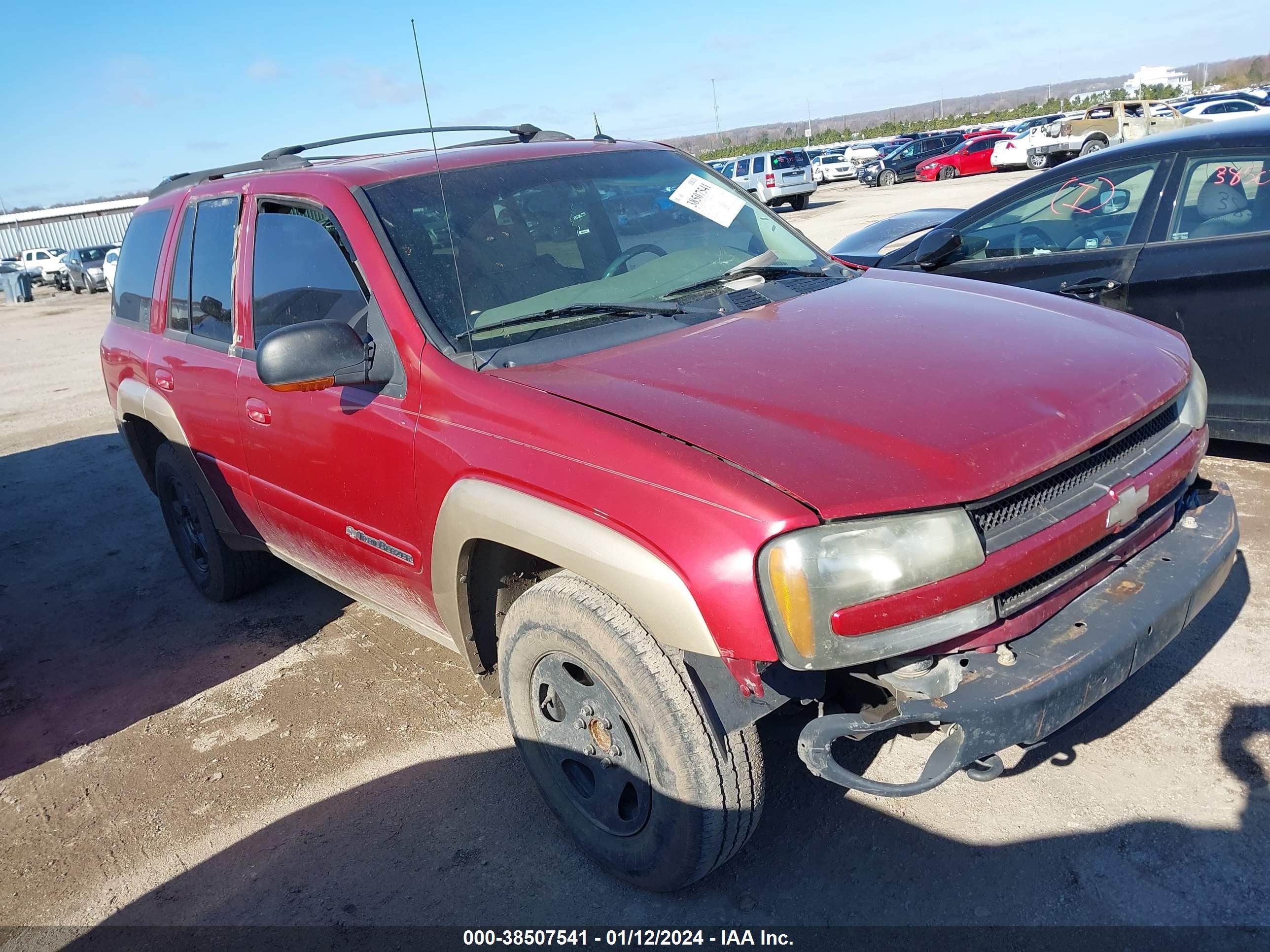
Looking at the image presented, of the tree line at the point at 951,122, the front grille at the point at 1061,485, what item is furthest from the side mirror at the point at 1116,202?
the tree line at the point at 951,122

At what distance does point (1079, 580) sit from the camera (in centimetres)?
234

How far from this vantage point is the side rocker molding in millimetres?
4230

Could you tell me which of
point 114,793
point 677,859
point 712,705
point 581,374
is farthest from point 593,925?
point 114,793

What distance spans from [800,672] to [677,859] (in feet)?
1.92

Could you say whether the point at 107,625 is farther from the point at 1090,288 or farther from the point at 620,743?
the point at 1090,288

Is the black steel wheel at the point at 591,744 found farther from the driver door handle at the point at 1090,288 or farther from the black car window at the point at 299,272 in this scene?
the driver door handle at the point at 1090,288

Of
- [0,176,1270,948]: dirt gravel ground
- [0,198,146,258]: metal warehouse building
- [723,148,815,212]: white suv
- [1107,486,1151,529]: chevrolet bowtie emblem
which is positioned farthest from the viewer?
[0,198,146,258]: metal warehouse building

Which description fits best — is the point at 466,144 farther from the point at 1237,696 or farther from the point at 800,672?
the point at 1237,696

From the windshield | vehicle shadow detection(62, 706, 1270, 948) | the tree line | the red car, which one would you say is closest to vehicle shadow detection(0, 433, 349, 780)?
vehicle shadow detection(62, 706, 1270, 948)

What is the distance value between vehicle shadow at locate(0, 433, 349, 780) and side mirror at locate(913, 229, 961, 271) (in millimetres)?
3431

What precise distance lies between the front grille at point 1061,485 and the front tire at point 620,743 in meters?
0.75

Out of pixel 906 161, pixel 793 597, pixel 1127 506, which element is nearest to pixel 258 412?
pixel 793 597

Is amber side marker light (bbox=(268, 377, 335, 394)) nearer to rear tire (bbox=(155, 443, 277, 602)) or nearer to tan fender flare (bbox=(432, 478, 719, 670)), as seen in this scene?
tan fender flare (bbox=(432, 478, 719, 670))

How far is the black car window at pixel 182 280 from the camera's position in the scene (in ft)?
13.7
